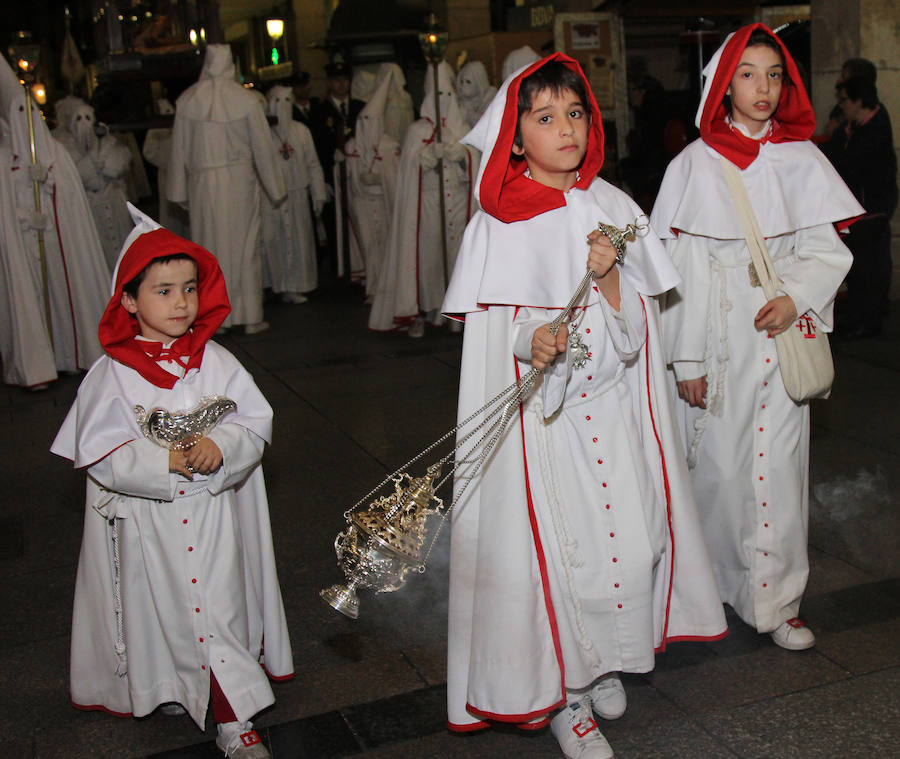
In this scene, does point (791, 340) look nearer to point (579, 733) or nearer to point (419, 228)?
point (579, 733)

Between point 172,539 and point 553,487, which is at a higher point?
point 553,487

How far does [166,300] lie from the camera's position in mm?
3236

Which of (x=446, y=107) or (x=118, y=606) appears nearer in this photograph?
(x=118, y=606)

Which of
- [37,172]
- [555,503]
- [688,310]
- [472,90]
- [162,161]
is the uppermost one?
[472,90]

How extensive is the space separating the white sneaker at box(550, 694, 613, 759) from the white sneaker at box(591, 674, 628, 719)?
0.32 ft

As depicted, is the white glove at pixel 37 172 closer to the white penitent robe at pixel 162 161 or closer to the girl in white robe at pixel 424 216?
the girl in white robe at pixel 424 216

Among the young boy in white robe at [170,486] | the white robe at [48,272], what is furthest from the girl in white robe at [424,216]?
the young boy in white robe at [170,486]

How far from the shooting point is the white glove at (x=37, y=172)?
26.9ft

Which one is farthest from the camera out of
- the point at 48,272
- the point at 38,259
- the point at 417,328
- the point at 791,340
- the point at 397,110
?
the point at 397,110

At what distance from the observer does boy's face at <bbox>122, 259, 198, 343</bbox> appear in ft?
A: 10.6

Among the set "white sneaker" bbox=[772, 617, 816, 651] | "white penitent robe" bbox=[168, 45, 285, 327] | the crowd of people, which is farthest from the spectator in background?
"white sneaker" bbox=[772, 617, 816, 651]

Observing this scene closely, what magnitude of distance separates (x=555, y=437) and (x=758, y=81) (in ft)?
4.75

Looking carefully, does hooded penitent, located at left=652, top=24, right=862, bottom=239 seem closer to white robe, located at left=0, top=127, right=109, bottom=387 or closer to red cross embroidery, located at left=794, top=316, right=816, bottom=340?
red cross embroidery, located at left=794, top=316, right=816, bottom=340

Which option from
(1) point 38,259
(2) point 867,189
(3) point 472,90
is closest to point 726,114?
(2) point 867,189
